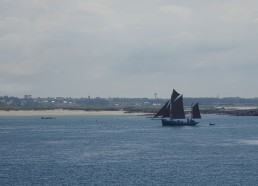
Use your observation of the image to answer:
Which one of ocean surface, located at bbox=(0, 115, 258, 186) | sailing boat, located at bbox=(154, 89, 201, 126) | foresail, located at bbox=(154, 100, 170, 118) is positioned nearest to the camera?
ocean surface, located at bbox=(0, 115, 258, 186)

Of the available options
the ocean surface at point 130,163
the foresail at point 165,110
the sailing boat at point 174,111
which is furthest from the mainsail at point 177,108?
the ocean surface at point 130,163

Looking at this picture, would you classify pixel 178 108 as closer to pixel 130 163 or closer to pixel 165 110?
pixel 165 110

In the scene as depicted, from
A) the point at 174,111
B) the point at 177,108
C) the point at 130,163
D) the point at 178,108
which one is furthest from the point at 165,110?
the point at 130,163

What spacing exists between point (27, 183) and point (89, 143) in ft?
122

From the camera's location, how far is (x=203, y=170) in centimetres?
5616

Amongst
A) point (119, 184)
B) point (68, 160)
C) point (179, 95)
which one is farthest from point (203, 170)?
point (179, 95)

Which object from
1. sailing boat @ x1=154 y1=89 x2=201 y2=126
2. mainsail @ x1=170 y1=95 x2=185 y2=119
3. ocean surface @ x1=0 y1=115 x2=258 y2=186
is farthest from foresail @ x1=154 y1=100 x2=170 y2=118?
ocean surface @ x1=0 y1=115 x2=258 y2=186

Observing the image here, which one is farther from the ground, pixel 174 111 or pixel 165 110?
pixel 165 110

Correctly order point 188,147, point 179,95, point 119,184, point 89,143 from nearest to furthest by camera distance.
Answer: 1. point 119,184
2. point 188,147
3. point 89,143
4. point 179,95

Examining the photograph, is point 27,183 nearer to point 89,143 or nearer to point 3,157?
point 3,157

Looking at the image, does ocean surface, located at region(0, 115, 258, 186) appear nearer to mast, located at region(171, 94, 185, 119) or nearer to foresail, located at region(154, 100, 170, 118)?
mast, located at region(171, 94, 185, 119)

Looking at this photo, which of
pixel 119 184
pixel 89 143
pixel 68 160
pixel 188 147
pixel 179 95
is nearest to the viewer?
pixel 119 184

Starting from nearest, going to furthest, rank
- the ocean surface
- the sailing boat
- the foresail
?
the ocean surface
the sailing boat
the foresail

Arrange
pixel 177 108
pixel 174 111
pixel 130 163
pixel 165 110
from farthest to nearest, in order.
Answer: pixel 165 110, pixel 174 111, pixel 177 108, pixel 130 163
